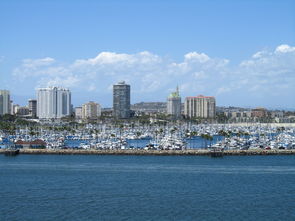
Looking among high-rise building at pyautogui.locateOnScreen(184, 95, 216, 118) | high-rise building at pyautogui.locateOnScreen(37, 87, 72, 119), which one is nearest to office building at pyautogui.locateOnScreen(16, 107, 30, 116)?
high-rise building at pyautogui.locateOnScreen(37, 87, 72, 119)

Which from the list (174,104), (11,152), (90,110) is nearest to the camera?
(11,152)

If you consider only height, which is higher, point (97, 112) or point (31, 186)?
point (97, 112)

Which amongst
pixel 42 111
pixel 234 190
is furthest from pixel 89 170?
pixel 42 111

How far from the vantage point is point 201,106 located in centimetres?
15662

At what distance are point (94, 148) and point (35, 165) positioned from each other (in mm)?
13699

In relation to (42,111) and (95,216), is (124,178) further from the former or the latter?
(42,111)

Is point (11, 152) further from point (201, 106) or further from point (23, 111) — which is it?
point (23, 111)

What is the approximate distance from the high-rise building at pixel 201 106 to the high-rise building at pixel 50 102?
33.4 m

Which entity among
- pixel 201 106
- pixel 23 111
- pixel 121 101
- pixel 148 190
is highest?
pixel 121 101

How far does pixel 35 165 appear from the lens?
38656 millimetres

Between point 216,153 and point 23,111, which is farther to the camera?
point 23,111

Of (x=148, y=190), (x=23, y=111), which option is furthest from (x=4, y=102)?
(x=148, y=190)

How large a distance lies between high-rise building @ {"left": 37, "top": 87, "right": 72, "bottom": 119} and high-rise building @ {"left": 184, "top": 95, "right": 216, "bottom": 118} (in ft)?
109

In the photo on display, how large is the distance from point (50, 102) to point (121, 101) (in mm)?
18221
